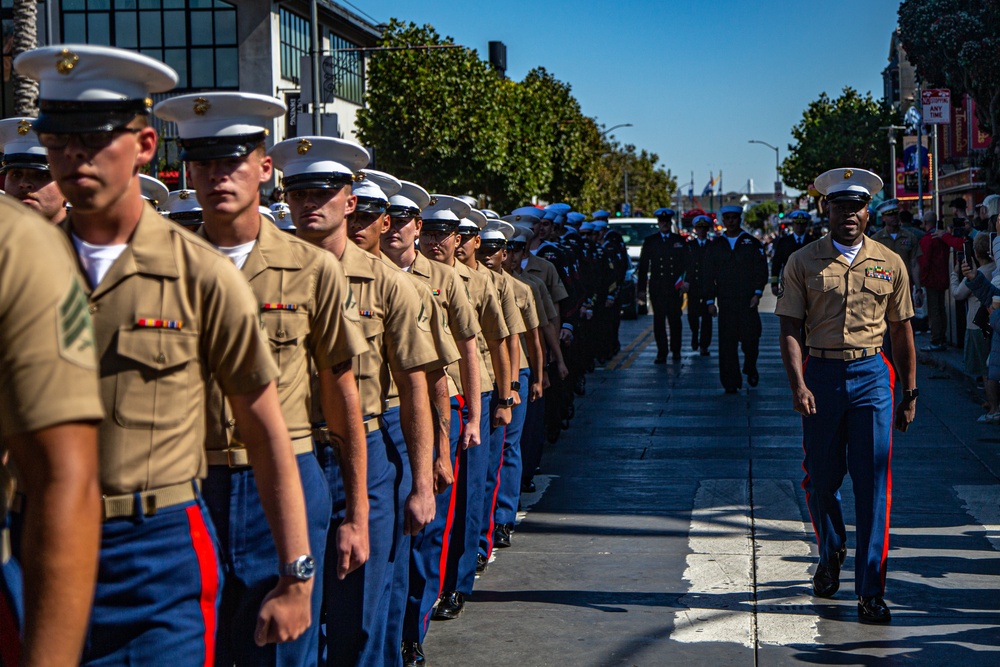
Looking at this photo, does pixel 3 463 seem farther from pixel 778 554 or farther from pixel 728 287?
pixel 728 287

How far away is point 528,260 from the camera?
38.5 feet

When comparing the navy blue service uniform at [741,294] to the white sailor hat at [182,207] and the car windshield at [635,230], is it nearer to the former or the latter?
the white sailor hat at [182,207]

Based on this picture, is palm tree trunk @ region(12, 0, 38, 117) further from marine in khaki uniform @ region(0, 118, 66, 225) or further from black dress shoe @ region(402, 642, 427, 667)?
black dress shoe @ region(402, 642, 427, 667)

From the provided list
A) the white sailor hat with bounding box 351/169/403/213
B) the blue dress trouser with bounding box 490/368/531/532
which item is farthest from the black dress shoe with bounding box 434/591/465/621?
the white sailor hat with bounding box 351/169/403/213

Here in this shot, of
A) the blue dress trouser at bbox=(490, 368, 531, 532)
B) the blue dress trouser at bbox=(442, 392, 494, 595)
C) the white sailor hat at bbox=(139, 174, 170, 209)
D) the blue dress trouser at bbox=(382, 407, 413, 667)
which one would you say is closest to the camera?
the blue dress trouser at bbox=(382, 407, 413, 667)

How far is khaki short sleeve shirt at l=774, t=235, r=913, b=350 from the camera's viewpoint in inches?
266

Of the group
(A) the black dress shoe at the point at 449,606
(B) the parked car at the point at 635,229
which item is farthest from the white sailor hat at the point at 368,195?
(B) the parked car at the point at 635,229

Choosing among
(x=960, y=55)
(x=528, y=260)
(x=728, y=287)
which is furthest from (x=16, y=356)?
(x=960, y=55)

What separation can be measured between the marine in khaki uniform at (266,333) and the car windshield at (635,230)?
32.3m

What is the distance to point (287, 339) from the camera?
12.9ft

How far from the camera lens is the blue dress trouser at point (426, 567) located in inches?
235

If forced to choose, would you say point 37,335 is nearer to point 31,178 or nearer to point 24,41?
point 31,178

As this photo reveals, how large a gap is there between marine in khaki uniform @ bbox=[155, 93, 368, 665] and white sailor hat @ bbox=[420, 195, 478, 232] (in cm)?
298

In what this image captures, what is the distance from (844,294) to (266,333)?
3.84 m
